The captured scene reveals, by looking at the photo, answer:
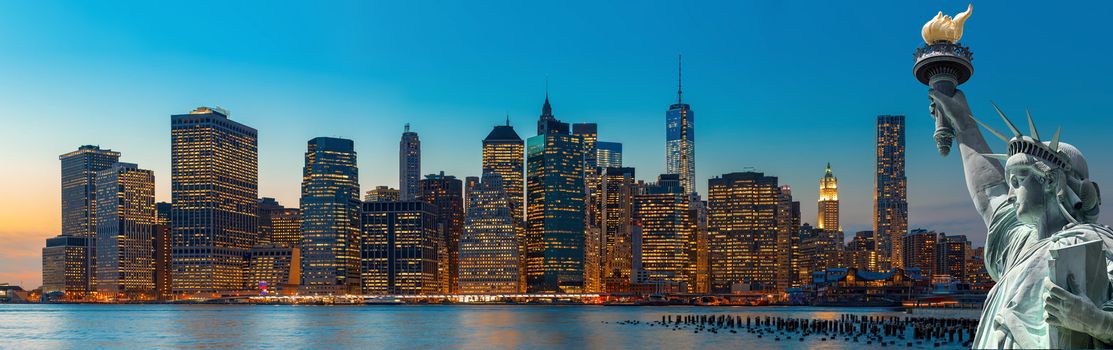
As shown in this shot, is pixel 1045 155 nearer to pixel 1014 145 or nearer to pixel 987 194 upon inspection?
pixel 1014 145

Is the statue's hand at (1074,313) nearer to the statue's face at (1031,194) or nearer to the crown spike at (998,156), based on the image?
the statue's face at (1031,194)

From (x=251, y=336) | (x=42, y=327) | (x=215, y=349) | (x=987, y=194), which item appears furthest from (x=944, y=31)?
(x=42, y=327)

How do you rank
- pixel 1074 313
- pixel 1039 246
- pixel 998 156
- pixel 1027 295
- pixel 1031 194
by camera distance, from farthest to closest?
pixel 998 156 → pixel 1031 194 → pixel 1039 246 → pixel 1027 295 → pixel 1074 313

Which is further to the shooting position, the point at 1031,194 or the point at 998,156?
the point at 998,156

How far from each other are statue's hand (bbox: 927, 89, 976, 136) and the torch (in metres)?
0.03

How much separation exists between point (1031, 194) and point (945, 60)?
221 cm

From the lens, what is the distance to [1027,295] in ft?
22.3

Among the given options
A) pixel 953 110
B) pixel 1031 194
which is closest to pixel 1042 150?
pixel 1031 194

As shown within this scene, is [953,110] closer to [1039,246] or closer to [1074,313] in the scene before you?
[1039,246]

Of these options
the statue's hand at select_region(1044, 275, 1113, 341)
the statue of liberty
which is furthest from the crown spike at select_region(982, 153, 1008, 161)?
the statue's hand at select_region(1044, 275, 1113, 341)

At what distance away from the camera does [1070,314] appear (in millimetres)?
6488

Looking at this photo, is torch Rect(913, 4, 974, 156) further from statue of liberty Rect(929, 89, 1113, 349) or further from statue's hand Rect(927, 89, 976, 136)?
statue of liberty Rect(929, 89, 1113, 349)

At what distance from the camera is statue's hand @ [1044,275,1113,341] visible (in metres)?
6.48

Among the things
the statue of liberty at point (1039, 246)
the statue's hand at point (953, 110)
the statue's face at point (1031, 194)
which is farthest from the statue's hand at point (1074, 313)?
the statue's hand at point (953, 110)
